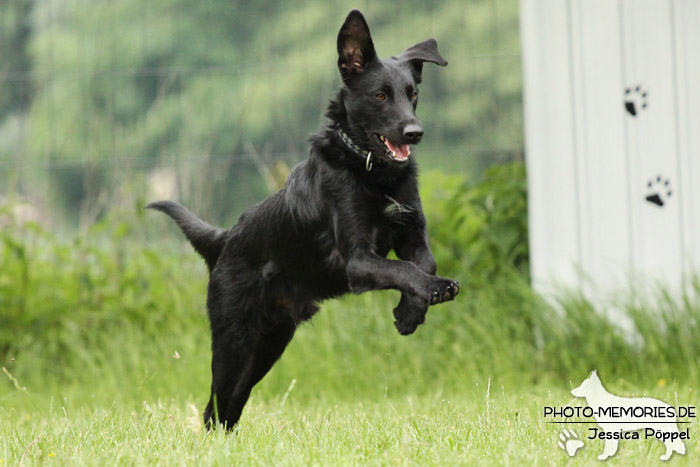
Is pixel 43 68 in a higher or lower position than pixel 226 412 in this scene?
higher

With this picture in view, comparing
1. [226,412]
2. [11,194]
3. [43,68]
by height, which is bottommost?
[226,412]

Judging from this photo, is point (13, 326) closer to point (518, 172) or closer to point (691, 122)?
point (518, 172)

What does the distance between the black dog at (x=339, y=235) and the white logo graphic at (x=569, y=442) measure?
1.83 feet

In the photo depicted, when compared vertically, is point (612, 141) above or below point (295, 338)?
above

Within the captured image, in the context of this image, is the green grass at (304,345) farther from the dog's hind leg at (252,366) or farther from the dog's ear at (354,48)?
the dog's ear at (354,48)

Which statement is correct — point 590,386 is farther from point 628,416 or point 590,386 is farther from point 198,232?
point 198,232

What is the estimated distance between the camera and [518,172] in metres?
6.17

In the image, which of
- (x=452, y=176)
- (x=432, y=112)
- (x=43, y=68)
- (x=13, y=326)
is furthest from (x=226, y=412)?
(x=43, y=68)

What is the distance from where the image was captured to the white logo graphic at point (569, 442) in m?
2.71

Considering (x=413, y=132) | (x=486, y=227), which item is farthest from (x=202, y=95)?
(x=413, y=132)

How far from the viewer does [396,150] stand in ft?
10.6

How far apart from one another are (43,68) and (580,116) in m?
4.09

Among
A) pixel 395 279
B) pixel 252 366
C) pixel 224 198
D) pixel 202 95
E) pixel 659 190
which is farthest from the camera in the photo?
pixel 202 95

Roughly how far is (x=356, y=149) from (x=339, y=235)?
328 mm
